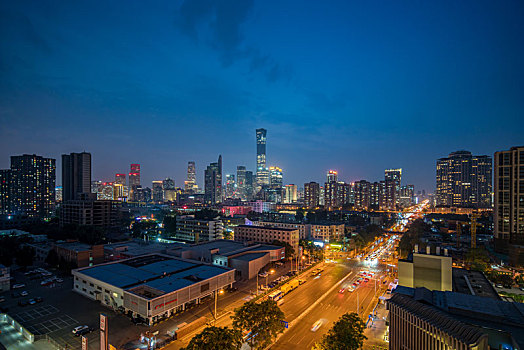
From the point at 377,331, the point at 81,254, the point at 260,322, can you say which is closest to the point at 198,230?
the point at 81,254

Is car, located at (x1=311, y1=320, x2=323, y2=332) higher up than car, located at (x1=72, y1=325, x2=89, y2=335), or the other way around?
car, located at (x1=72, y1=325, x2=89, y2=335)

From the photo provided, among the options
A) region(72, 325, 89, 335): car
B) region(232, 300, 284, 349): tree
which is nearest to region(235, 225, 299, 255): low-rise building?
region(232, 300, 284, 349): tree

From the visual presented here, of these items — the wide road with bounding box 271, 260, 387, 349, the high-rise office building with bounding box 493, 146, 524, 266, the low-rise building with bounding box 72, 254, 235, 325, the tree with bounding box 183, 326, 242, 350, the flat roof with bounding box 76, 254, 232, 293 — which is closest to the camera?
the tree with bounding box 183, 326, 242, 350

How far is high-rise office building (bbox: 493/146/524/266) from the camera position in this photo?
55.3 meters

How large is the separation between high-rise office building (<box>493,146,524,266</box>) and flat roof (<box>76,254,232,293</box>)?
60.8 metres

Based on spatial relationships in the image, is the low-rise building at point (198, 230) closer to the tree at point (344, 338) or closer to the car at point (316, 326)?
the car at point (316, 326)

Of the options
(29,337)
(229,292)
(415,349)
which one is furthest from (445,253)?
(29,337)

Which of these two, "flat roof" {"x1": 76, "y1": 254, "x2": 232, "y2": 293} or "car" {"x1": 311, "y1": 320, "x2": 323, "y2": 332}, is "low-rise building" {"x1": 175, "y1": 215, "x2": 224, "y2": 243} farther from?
"car" {"x1": 311, "y1": 320, "x2": 323, "y2": 332}

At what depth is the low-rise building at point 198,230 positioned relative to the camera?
234ft

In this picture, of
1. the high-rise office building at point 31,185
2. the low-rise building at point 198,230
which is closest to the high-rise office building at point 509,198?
the low-rise building at point 198,230

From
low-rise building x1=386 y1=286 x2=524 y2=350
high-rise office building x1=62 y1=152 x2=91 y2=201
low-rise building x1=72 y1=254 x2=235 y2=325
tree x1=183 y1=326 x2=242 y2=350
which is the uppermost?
high-rise office building x1=62 y1=152 x2=91 y2=201

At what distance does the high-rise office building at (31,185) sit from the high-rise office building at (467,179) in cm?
22490

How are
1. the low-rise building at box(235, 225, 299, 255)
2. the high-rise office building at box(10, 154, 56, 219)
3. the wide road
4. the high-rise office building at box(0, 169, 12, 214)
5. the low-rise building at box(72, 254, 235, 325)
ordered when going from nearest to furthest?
the wide road, the low-rise building at box(72, 254, 235, 325), the low-rise building at box(235, 225, 299, 255), the high-rise office building at box(0, 169, 12, 214), the high-rise office building at box(10, 154, 56, 219)

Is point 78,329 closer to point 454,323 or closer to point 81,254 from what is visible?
point 81,254
